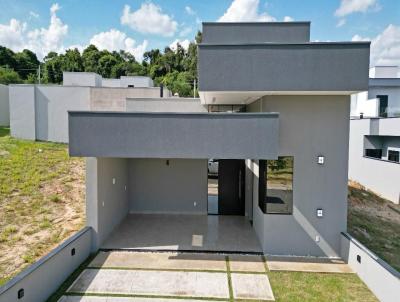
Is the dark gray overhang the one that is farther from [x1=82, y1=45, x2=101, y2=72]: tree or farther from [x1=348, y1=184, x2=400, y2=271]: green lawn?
[x1=82, y1=45, x2=101, y2=72]: tree

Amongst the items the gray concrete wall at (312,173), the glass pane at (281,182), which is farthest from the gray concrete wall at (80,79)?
the glass pane at (281,182)

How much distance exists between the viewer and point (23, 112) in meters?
18.0

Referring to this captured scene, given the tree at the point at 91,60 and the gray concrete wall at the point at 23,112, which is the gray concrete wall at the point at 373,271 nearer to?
the gray concrete wall at the point at 23,112

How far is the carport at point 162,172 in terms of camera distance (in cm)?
645

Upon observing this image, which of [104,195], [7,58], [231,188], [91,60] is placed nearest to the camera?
[104,195]

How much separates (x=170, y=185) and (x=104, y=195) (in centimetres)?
315

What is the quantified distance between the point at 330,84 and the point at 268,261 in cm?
462

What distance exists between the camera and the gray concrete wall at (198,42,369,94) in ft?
22.0

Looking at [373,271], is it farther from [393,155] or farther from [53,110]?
[53,110]

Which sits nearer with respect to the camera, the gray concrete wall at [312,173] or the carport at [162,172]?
the carport at [162,172]

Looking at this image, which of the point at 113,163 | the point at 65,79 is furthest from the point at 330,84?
the point at 65,79

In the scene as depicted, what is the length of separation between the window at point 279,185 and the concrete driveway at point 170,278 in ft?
4.63

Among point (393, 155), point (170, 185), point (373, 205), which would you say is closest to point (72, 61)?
point (170, 185)

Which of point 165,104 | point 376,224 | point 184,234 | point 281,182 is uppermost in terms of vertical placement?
point 165,104
